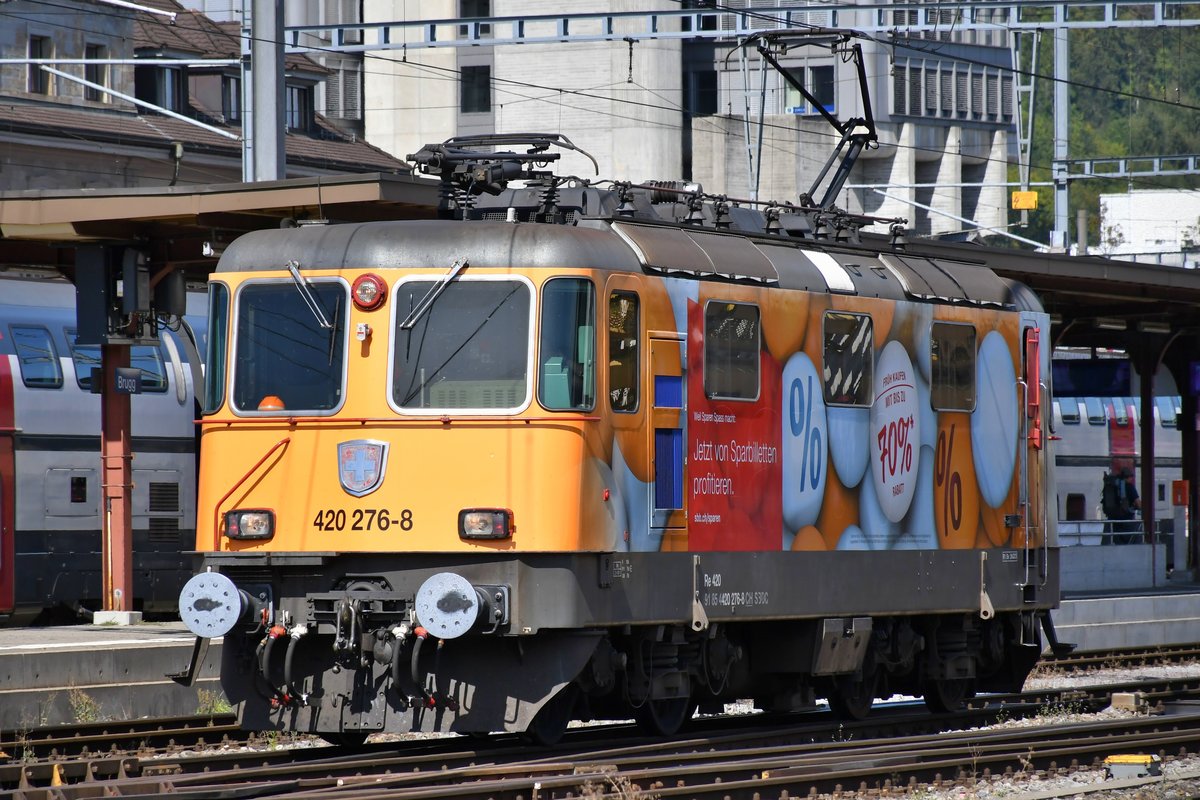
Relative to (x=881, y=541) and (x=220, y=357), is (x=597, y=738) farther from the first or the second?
(x=220, y=357)

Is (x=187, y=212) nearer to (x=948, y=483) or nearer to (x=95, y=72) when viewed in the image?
(x=948, y=483)

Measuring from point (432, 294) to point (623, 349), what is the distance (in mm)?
1265

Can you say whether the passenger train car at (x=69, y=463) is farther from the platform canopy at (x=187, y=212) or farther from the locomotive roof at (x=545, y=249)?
the locomotive roof at (x=545, y=249)

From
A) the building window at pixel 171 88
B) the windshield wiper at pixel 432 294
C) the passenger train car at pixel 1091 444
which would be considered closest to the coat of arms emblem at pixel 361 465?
the windshield wiper at pixel 432 294

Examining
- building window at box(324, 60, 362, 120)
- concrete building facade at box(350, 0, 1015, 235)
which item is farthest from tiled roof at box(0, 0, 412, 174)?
building window at box(324, 60, 362, 120)

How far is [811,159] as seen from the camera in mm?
70000

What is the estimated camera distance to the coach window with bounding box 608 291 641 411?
41.6 ft

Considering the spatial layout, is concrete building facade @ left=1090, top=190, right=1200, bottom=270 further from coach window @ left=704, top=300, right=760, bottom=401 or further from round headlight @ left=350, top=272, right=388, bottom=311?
round headlight @ left=350, top=272, right=388, bottom=311

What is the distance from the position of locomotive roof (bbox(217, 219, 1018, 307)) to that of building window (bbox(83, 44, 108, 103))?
35.8m

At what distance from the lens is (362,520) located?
12.5m

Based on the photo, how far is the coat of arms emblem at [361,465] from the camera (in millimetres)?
12500

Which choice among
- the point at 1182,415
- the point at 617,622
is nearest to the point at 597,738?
the point at 617,622

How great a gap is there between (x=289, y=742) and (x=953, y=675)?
5413 mm

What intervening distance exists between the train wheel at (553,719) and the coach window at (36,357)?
36.8 feet
